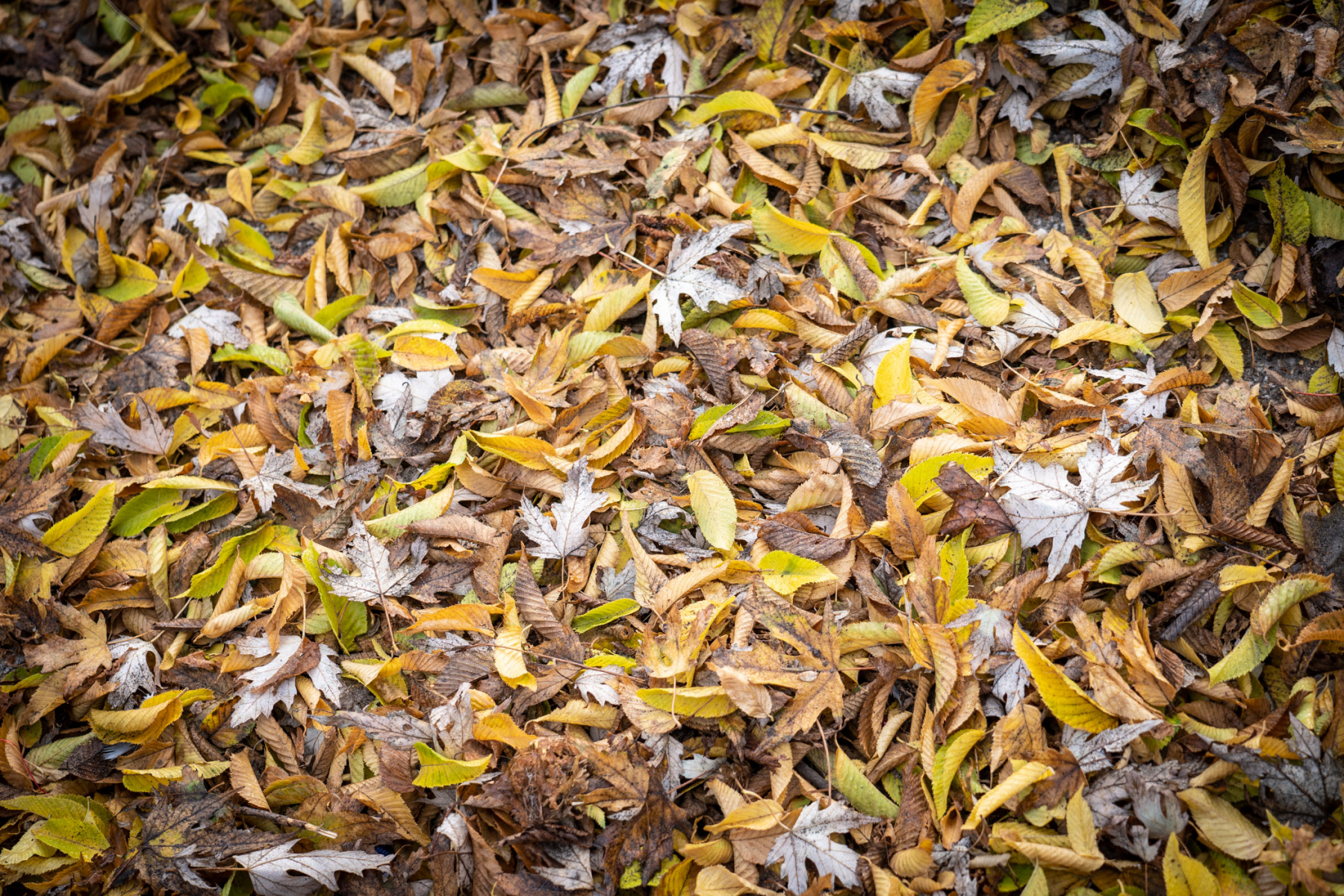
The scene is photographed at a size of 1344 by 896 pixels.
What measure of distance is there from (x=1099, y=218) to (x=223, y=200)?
250 centimetres

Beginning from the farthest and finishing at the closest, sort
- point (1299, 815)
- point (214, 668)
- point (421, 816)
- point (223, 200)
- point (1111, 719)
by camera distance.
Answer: point (223, 200) < point (214, 668) < point (421, 816) < point (1111, 719) < point (1299, 815)

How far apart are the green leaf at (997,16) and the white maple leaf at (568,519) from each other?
1472mm

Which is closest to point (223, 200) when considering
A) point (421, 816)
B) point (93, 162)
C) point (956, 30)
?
point (93, 162)

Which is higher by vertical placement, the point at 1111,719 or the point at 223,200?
the point at 223,200

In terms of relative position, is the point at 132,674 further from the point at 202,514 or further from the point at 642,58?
the point at 642,58

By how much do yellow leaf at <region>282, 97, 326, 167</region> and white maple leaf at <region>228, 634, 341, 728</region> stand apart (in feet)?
4.60

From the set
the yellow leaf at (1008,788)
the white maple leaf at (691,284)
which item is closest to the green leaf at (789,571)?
the yellow leaf at (1008,788)

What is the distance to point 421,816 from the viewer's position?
1.48m

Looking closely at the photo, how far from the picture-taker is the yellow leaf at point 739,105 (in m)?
2.02

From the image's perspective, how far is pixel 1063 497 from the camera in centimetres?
151

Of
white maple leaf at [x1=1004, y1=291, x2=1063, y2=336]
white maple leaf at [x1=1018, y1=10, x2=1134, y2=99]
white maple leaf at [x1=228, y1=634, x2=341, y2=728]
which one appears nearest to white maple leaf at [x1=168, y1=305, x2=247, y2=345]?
white maple leaf at [x1=228, y1=634, x2=341, y2=728]

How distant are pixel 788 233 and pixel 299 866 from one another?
172 cm

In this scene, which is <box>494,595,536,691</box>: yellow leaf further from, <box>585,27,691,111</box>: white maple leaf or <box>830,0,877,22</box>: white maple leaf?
<box>830,0,877,22</box>: white maple leaf

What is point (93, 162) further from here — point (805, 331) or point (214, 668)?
point (805, 331)
